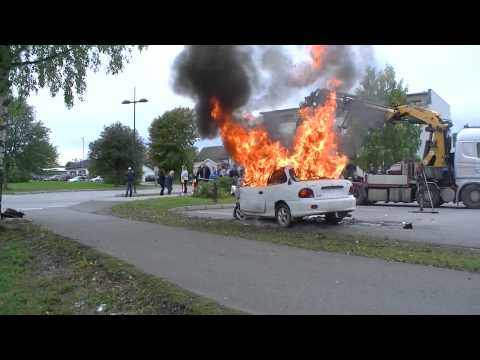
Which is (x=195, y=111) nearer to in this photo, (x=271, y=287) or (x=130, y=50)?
(x=130, y=50)

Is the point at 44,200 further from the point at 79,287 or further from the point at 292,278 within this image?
the point at 292,278

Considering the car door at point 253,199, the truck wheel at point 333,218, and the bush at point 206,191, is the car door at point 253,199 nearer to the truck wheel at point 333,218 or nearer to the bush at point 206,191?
the truck wheel at point 333,218

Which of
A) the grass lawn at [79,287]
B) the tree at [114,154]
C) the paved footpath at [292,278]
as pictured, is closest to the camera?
the paved footpath at [292,278]

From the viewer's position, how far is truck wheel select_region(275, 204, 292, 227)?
10906 millimetres

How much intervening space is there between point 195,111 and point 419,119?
9.86 meters

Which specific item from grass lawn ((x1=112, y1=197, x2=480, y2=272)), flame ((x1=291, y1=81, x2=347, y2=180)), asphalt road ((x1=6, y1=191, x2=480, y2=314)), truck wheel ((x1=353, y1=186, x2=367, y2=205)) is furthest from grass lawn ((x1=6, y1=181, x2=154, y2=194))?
asphalt road ((x1=6, y1=191, x2=480, y2=314))

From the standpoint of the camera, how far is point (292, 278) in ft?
19.7

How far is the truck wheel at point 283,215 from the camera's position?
10.9 metres

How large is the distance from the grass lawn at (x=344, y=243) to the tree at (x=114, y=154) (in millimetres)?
29782

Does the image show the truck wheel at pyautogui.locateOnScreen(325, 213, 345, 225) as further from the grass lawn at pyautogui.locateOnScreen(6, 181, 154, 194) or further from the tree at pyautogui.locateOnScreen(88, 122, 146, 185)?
the tree at pyautogui.locateOnScreen(88, 122, 146, 185)

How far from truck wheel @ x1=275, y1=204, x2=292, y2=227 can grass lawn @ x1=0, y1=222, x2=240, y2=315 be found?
4.63 metres

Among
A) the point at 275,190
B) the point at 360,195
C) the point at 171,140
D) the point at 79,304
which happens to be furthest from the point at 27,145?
the point at 79,304

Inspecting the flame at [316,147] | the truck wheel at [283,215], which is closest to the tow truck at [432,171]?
the flame at [316,147]
